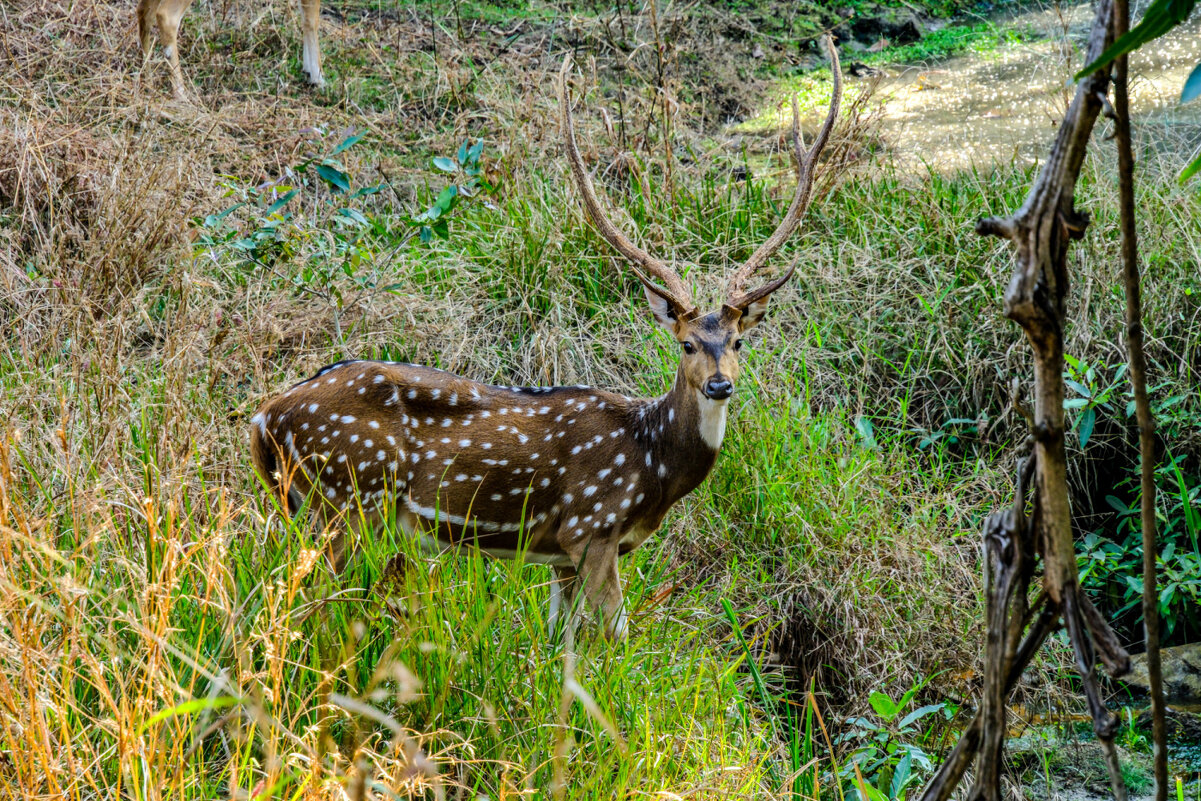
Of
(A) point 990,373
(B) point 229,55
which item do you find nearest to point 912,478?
(A) point 990,373

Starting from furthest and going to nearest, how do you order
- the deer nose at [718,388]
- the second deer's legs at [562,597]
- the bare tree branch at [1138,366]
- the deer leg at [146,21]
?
the deer leg at [146,21] → the deer nose at [718,388] → the second deer's legs at [562,597] → the bare tree branch at [1138,366]

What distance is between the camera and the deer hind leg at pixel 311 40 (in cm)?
825

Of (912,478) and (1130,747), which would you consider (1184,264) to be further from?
(1130,747)

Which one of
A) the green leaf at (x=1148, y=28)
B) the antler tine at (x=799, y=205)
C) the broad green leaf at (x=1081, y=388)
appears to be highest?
the green leaf at (x=1148, y=28)

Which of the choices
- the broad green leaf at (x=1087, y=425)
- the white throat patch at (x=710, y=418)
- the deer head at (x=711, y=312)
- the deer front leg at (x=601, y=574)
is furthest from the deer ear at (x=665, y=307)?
the broad green leaf at (x=1087, y=425)

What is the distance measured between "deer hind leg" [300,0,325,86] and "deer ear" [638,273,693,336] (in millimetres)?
5079

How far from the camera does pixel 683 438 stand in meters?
4.02

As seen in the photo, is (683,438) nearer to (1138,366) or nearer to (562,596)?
(562,596)

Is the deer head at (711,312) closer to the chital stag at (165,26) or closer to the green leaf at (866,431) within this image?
the green leaf at (866,431)

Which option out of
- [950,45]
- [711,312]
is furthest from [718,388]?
[950,45]

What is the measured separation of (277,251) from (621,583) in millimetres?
2891

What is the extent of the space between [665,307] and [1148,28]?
330 centimetres

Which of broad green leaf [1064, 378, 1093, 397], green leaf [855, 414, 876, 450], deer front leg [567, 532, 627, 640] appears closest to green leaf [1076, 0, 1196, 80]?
deer front leg [567, 532, 627, 640]

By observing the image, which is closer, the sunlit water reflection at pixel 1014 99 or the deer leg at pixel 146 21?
the sunlit water reflection at pixel 1014 99
